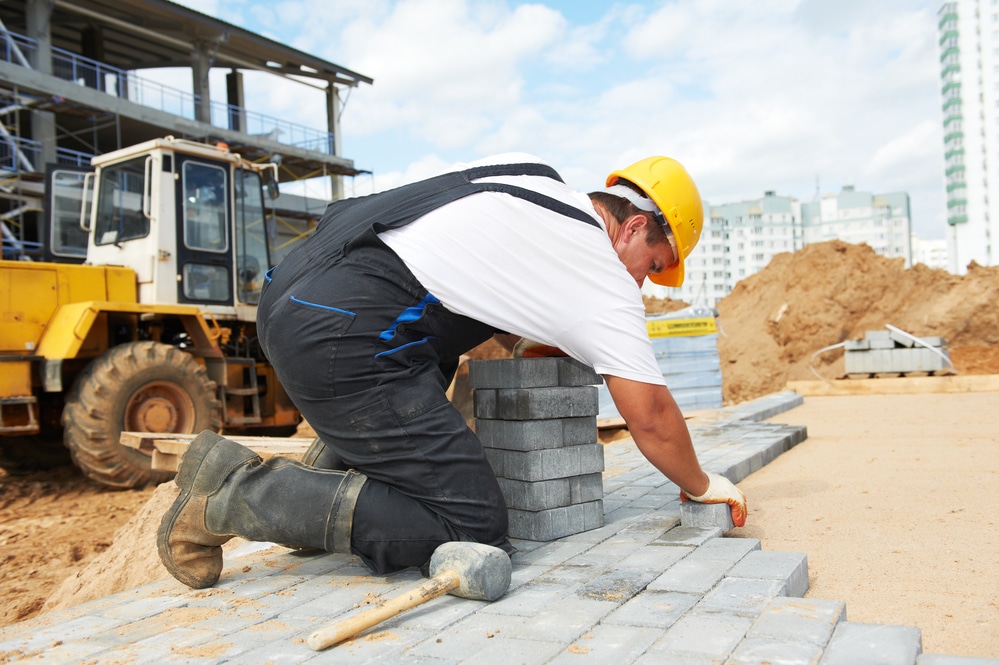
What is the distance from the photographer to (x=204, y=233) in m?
6.81

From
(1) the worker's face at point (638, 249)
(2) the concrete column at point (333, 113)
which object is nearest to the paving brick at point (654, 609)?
(1) the worker's face at point (638, 249)

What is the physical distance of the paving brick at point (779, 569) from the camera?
7.03ft

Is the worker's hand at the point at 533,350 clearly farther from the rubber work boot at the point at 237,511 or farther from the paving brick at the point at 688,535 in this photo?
the rubber work boot at the point at 237,511

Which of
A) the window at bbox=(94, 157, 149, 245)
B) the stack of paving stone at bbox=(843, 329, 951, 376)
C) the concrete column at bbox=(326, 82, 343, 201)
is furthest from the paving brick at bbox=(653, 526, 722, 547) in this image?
the concrete column at bbox=(326, 82, 343, 201)

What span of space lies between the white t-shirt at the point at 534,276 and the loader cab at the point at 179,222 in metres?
4.81

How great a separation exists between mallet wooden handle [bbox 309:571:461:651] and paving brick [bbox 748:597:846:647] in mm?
821

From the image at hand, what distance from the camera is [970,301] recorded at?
48.6 feet

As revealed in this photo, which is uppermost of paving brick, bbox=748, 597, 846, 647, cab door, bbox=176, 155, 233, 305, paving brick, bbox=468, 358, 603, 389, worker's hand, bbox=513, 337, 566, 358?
cab door, bbox=176, 155, 233, 305

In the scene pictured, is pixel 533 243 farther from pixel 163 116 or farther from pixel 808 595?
pixel 163 116

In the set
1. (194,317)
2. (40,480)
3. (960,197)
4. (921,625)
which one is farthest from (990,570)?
(960,197)

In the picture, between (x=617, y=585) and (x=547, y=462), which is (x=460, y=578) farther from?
(x=547, y=462)

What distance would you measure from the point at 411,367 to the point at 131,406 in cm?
453

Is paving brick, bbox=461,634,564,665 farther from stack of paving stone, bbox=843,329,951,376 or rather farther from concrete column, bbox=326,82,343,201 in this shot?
concrete column, bbox=326,82,343,201

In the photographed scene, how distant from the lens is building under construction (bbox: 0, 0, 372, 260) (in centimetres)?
1731
